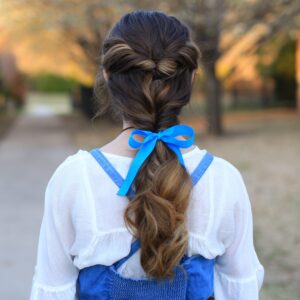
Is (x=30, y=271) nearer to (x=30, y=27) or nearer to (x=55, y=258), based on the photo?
(x=55, y=258)

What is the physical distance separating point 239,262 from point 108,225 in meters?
0.43

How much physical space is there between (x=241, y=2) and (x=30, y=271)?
8047mm

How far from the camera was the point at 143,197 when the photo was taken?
5.15 ft

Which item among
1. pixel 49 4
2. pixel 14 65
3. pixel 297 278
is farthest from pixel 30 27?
pixel 14 65

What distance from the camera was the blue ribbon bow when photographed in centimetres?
156

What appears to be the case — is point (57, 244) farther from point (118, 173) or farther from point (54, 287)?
point (118, 173)

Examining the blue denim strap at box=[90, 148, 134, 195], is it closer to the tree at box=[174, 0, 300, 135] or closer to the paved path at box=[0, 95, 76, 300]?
the paved path at box=[0, 95, 76, 300]

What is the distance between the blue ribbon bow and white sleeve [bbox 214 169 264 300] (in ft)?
0.65

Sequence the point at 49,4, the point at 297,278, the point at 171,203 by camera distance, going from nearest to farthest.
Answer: the point at 171,203, the point at 297,278, the point at 49,4

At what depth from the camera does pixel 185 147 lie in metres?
1.63

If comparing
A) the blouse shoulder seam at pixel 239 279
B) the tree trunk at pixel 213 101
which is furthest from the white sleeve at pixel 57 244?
the tree trunk at pixel 213 101

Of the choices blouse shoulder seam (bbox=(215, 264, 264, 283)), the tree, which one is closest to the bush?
the tree

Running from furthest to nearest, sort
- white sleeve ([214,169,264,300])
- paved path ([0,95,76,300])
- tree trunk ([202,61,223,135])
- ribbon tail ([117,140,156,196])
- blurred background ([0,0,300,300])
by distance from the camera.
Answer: tree trunk ([202,61,223,135]) < blurred background ([0,0,300,300]) < paved path ([0,95,76,300]) < white sleeve ([214,169,264,300]) < ribbon tail ([117,140,156,196])

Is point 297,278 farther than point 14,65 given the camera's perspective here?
No
